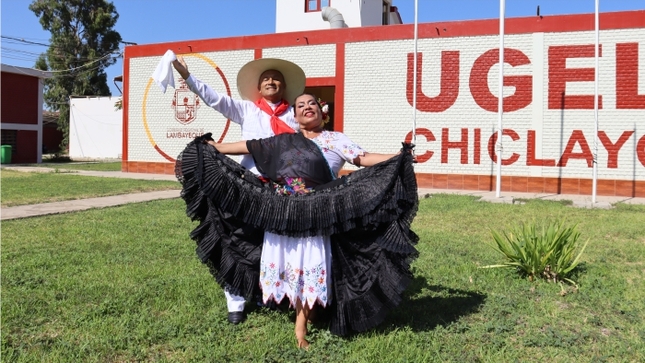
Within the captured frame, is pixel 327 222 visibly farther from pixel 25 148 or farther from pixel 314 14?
pixel 25 148

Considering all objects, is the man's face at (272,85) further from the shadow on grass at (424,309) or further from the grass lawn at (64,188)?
the grass lawn at (64,188)

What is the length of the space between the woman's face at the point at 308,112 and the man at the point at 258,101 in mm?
292

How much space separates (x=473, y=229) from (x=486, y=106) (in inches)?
282

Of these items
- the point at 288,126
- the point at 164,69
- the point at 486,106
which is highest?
the point at 486,106

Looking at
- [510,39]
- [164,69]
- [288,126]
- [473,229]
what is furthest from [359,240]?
[510,39]

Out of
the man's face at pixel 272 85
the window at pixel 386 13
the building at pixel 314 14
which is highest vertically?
the window at pixel 386 13

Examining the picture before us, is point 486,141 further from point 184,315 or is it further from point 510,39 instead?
point 184,315

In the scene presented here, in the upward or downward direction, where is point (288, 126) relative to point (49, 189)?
upward

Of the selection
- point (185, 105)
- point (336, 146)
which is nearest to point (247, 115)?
point (336, 146)

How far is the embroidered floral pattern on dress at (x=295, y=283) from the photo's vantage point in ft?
11.1

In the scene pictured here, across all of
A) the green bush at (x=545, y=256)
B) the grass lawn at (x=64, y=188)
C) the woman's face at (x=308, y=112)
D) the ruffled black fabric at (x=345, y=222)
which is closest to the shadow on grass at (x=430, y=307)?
the ruffled black fabric at (x=345, y=222)

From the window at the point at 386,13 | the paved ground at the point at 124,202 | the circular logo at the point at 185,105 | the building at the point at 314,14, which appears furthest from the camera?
the window at the point at 386,13

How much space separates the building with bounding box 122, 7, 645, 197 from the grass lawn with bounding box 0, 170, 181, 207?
5.39 m

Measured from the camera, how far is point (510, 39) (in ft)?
46.0
